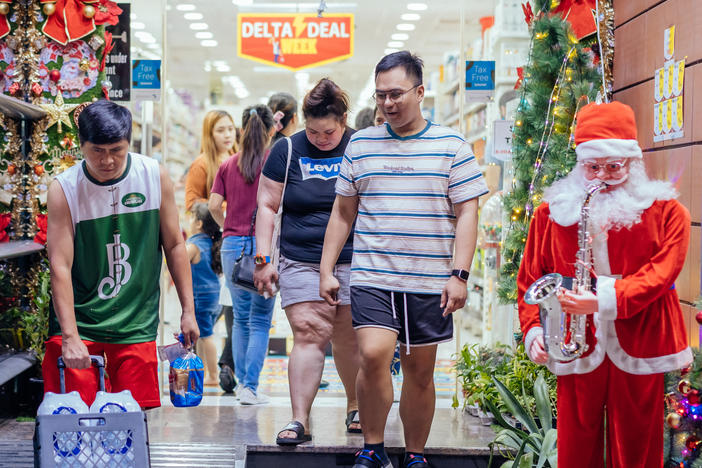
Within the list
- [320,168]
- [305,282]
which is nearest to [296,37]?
[320,168]

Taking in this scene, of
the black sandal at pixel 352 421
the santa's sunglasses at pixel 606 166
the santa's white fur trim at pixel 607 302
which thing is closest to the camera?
the santa's white fur trim at pixel 607 302

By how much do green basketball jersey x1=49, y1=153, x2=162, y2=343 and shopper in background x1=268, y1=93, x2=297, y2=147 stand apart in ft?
5.54

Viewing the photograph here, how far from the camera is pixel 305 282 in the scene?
11.8ft

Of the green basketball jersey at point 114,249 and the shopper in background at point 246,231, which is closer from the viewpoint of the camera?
the green basketball jersey at point 114,249

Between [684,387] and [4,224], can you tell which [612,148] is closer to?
[684,387]

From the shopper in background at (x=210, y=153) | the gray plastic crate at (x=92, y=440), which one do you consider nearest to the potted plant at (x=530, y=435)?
→ the gray plastic crate at (x=92, y=440)

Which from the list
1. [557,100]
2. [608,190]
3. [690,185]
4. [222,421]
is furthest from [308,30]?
[608,190]

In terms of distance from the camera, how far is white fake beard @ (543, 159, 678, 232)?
2377 millimetres

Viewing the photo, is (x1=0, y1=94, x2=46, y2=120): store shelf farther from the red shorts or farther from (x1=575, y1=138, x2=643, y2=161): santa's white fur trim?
(x1=575, y1=138, x2=643, y2=161): santa's white fur trim

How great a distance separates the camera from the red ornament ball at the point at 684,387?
2.71 meters

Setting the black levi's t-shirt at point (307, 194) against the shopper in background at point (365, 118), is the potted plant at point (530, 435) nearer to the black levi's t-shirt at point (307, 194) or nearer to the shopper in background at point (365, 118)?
the black levi's t-shirt at point (307, 194)

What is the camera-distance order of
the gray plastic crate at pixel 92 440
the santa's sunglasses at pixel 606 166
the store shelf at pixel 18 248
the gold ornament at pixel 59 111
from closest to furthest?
the gray plastic crate at pixel 92 440
the santa's sunglasses at pixel 606 166
the store shelf at pixel 18 248
the gold ornament at pixel 59 111

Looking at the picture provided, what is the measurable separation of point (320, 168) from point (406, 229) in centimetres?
67

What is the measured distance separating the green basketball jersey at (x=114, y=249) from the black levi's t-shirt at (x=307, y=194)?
91 cm
